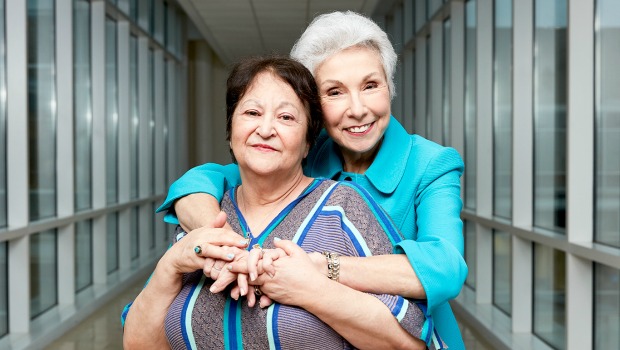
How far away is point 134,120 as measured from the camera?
1084 cm

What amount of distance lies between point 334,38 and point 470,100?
21.0ft

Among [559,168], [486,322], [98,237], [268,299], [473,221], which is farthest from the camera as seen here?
[98,237]

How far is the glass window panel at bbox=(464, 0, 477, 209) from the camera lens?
306 inches

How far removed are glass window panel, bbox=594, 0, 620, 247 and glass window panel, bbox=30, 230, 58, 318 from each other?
477 cm

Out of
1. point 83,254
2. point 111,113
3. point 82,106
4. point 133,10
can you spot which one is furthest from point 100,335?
point 133,10

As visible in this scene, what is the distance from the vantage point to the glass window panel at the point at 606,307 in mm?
4371

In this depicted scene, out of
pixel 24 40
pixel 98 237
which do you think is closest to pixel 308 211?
pixel 24 40

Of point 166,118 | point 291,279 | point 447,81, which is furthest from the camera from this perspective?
point 166,118

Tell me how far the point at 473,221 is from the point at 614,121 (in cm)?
350

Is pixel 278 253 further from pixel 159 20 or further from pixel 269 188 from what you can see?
pixel 159 20

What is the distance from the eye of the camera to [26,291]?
6.05 meters

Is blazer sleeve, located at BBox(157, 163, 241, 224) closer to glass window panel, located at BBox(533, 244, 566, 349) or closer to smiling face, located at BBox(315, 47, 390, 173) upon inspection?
smiling face, located at BBox(315, 47, 390, 173)

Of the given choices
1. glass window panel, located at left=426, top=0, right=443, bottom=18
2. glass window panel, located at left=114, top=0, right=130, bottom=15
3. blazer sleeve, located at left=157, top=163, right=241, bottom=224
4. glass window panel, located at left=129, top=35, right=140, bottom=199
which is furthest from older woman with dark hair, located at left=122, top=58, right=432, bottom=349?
glass window panel, located at left=129, top=35, right=140, bottom=199

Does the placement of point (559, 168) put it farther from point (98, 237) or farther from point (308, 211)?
point (98, 237)
